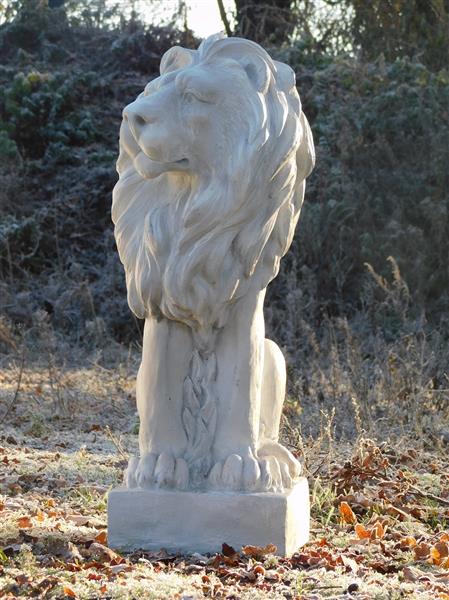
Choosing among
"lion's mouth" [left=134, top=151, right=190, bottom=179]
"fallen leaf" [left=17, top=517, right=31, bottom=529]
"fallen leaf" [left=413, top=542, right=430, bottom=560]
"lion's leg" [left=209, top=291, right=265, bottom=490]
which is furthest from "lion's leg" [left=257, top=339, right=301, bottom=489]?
"fallen leaf" [left=17, top=517, right=31, bottom=529]

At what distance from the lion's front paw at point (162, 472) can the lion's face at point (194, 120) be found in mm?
922

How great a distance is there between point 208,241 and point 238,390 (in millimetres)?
497

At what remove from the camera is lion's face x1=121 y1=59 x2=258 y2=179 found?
10.9 feet

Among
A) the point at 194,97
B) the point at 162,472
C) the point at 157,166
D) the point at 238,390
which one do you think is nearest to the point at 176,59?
the point at 194,97

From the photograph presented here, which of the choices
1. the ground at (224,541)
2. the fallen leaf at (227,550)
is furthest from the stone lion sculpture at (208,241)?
the ground at (224,541)

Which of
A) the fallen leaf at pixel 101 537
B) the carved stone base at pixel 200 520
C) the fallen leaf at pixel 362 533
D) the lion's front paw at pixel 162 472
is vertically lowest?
the fallen leaf at pixel 101 537

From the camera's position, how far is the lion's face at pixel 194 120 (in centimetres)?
332

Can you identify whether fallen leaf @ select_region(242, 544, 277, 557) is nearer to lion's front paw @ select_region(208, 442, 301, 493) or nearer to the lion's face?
lion's front paw @ select_region(208, 442, 301, 493)

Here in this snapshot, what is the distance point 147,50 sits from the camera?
12695 millimetres

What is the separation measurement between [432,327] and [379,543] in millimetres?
5127

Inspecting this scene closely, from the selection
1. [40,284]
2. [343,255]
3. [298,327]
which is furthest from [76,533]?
[40,284]

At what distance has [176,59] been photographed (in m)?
3.58

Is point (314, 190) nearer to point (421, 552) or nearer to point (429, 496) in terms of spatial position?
point (429, 496)

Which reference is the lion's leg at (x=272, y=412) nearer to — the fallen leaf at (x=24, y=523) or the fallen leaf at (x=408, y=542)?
the fallen leaf at (x=408, y=542)
